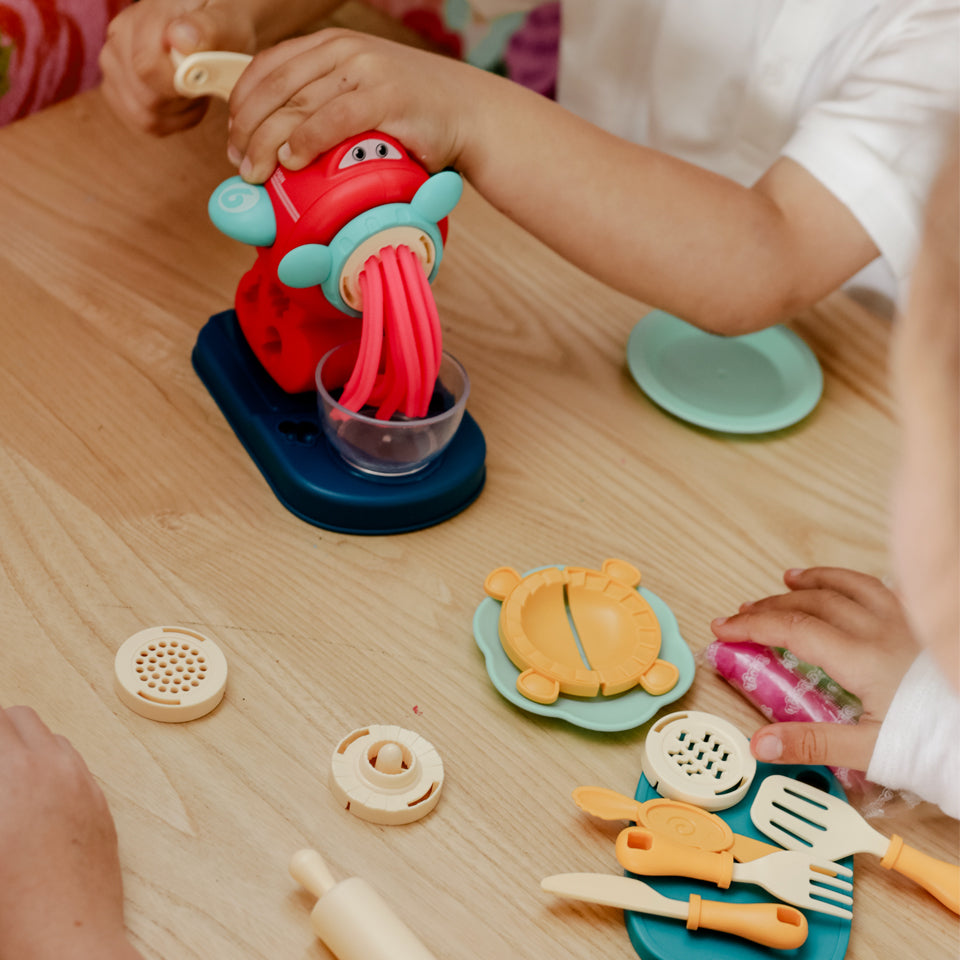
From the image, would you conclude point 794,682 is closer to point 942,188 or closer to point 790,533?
point 790,533

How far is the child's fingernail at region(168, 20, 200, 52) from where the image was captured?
0.72 meters

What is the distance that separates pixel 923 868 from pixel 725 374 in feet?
1.33

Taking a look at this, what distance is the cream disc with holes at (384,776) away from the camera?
512mm

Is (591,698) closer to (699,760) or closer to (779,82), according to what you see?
(699,760)

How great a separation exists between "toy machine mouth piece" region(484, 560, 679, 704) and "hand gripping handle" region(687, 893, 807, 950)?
0.13 metres

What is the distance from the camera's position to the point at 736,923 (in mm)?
487

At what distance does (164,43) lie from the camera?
75cm

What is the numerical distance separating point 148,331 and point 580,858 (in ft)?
1.54

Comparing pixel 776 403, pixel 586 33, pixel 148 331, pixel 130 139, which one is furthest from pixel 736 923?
pixel 586 33

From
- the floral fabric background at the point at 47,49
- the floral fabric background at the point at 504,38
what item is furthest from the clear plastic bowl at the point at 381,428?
the floral fabric background at the point at 504,38

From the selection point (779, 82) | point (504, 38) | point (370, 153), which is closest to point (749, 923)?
point (370, 153)

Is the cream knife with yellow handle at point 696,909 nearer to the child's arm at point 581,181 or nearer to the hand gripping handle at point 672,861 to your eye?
the hand gripping handle at point 672,861

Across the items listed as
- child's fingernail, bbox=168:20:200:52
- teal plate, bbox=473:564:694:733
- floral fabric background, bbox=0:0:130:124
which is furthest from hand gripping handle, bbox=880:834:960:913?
floral fabric background, bbox=0:0:130:124

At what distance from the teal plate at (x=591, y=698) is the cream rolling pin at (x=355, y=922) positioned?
0.47 feet
